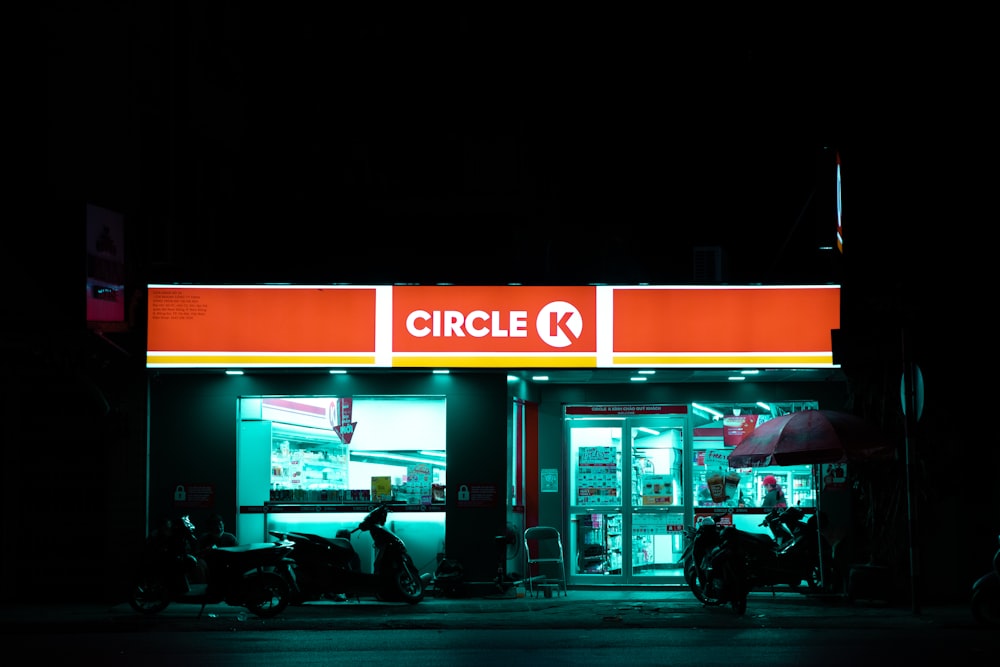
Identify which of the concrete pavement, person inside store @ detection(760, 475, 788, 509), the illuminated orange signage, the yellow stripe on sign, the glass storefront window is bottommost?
the concrete pavement

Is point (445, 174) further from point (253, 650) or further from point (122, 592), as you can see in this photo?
point (253, 650)

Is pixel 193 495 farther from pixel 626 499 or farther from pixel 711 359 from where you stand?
pixel 711 359

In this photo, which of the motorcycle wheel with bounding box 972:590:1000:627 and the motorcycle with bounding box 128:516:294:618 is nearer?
the motorcycle wheel with bounding box 972:590:1000:627

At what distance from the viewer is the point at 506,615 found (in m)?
14.3

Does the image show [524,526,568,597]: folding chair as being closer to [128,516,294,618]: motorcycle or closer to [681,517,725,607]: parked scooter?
[681,517,725,607]: parked scooter

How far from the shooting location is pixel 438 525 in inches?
656

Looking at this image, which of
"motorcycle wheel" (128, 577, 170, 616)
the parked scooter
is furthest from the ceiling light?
Result: "motorcycle wheel" (128, 577, 170, 616)

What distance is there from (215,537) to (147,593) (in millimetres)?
1246

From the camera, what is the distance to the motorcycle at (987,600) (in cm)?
1303

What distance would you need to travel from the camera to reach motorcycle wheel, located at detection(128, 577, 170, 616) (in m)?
14.7

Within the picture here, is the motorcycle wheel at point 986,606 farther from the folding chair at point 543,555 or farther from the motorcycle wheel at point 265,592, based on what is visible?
the motorcycle wheel at point 265,592

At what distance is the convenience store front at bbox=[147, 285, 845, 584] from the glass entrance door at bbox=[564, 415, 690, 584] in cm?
3

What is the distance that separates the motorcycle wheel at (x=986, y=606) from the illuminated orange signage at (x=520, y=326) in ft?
12.2

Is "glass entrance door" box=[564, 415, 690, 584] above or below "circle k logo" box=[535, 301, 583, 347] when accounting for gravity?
below
